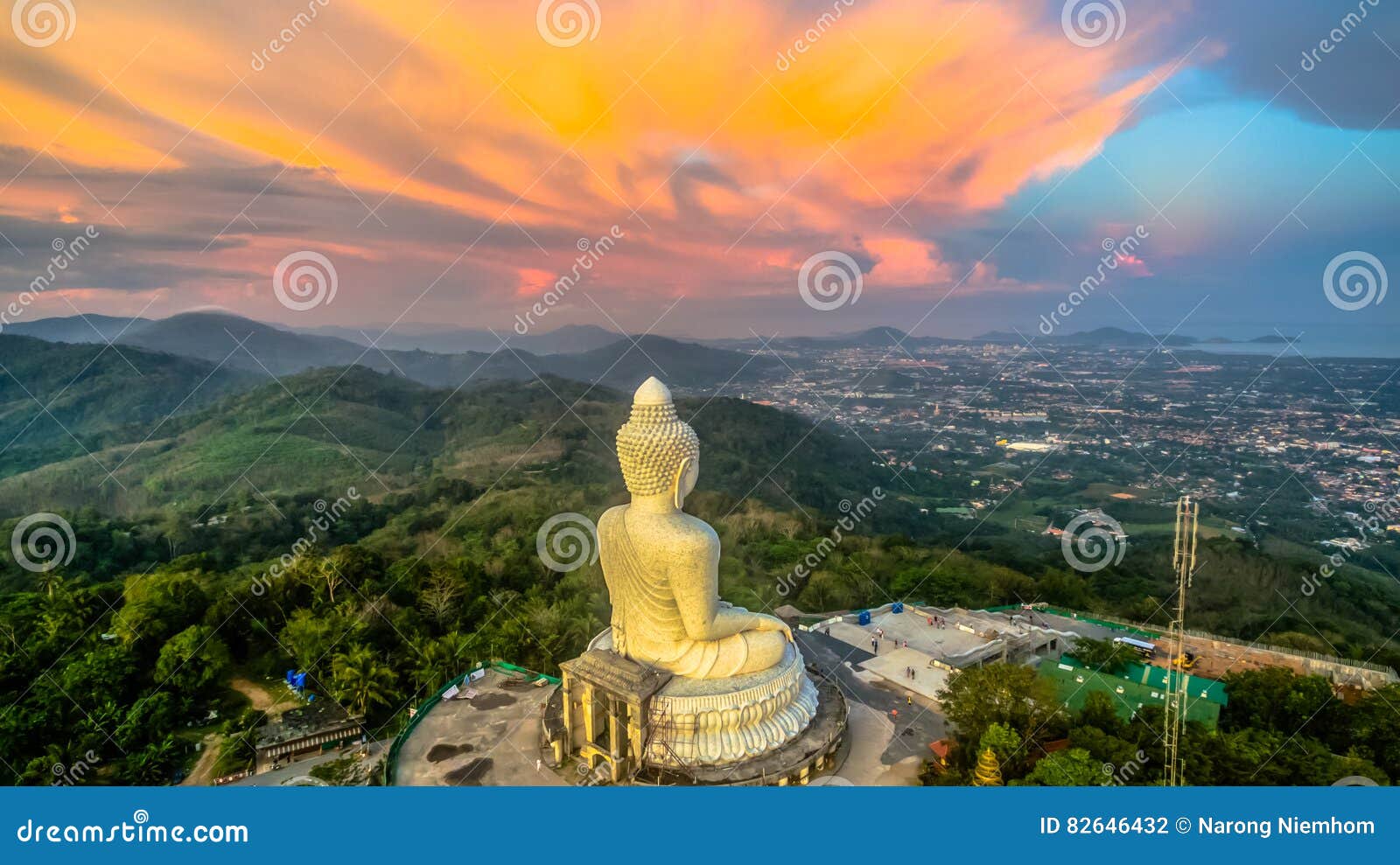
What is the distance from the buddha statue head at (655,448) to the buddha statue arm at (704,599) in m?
1.27

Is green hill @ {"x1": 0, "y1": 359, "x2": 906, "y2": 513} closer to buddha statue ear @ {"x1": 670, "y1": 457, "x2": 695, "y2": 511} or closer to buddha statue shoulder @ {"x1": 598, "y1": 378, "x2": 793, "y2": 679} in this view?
buddha statue shoulder @ {"x1": 598, "y1": 378, "x2": 793, "y2": 679}

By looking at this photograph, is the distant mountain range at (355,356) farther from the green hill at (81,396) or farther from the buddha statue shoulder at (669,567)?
the buddha statue shoulder at (669,567)

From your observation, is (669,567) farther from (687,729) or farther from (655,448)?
(687,729)

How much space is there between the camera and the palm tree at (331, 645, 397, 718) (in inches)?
643

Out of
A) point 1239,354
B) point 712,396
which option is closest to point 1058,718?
point 712,396

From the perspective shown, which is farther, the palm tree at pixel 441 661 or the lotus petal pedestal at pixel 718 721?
the palm tree at pixel 441 661

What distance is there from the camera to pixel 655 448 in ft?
40.8

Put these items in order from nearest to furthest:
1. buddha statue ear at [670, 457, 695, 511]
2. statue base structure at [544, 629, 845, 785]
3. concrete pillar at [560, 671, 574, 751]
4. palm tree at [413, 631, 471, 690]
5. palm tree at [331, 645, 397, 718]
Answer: statue base structure at [544, 629, 845, 785] → buddha statue ear at [670, 457, 695, 511] → concrete pillar at [560, 671, 574, 751] → palm tree at [331, 645, 397, 718] → palm tree at [413, 631, 471, 690]

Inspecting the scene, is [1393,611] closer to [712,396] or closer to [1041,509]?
[1041,509]

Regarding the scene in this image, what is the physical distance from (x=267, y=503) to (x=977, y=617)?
3409 cm

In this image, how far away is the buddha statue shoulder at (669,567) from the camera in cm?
Answer: 1232

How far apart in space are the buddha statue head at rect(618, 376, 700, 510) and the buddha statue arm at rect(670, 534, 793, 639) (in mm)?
1272

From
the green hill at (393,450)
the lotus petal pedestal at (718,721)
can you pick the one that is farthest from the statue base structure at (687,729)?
the green hill at (393,450)

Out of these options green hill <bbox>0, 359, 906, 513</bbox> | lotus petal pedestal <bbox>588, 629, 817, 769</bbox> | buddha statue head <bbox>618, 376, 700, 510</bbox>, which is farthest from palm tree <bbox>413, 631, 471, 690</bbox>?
green hill <bbox>0, 359, 906, 513</bbox>
